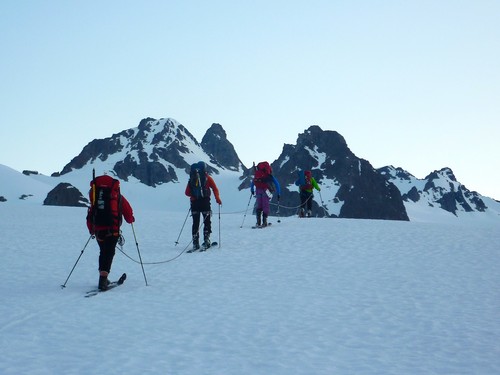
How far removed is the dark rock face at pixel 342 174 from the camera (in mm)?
158250

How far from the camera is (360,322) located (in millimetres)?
7320

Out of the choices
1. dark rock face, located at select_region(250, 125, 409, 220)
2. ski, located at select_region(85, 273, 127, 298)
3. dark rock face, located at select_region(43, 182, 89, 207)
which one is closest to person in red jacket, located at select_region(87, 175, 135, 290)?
ski, located at select_region(85, 273, 127, 298)

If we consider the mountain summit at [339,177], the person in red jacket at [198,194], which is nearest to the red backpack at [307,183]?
the person in red jacket at [198,194]

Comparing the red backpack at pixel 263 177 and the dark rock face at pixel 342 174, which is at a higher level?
the dark rock face at pixel 342 174

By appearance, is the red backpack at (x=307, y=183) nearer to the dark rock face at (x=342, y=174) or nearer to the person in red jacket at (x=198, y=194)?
the person in red jacket at (x=198, y=194)

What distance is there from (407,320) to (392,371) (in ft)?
6.92

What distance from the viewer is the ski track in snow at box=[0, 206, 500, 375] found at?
19.1 ft

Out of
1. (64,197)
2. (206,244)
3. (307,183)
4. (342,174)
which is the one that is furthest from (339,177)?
(206,244)

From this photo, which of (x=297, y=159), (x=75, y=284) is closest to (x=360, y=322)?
(x=75, y=284)

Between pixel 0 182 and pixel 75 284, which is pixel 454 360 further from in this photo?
pixel 0 182

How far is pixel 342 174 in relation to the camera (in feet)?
563

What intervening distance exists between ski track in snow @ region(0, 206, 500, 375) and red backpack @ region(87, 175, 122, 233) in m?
1.39

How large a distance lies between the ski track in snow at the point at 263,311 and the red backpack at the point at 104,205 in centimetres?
139

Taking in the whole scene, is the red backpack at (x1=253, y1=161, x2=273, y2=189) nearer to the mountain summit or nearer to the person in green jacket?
the person in green jacket
